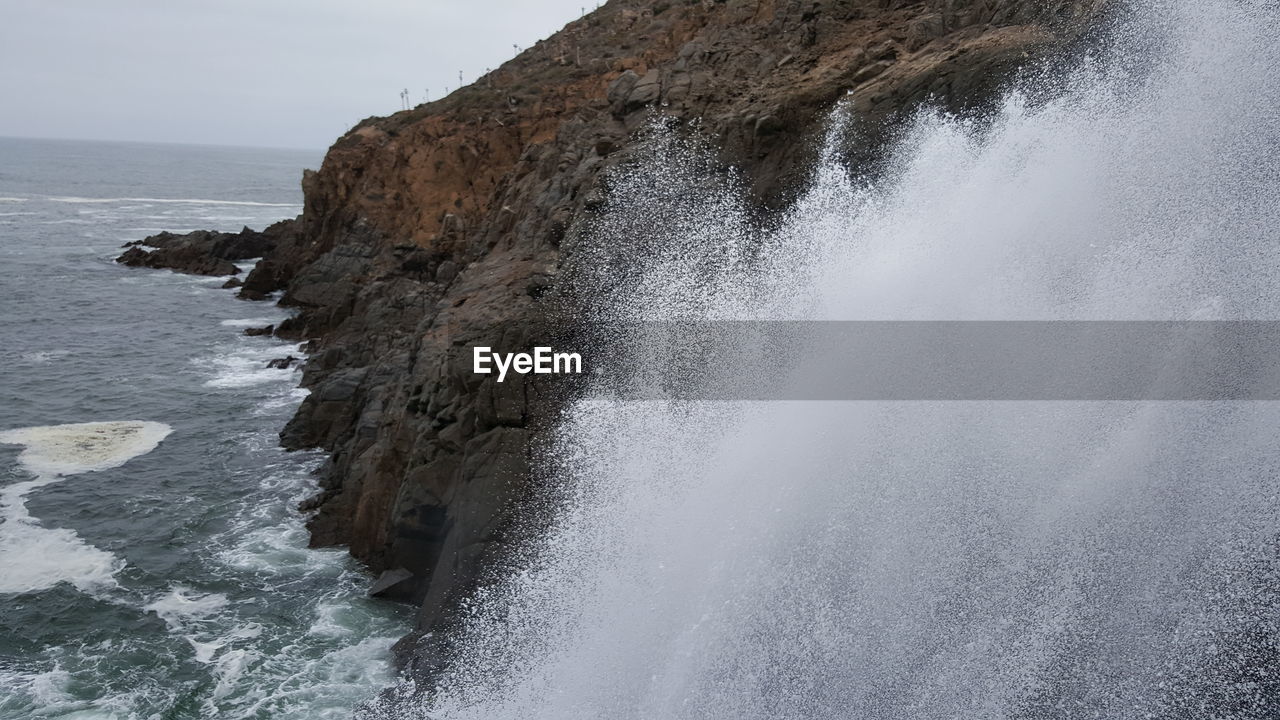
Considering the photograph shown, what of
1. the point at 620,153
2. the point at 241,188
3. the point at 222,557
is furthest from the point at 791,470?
the point at 241,188

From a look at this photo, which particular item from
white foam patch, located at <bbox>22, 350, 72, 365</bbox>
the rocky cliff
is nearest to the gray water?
the rocky cliff

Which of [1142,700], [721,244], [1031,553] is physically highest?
[721,244]

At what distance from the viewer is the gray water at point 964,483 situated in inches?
520

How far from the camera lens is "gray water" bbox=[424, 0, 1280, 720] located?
520 inches

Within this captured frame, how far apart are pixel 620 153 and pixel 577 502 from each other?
10379 millimetres

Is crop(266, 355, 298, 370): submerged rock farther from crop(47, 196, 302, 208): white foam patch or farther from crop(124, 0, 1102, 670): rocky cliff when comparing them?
crop(47, 196, 302, 208): white foam patch

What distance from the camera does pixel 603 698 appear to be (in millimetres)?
14945

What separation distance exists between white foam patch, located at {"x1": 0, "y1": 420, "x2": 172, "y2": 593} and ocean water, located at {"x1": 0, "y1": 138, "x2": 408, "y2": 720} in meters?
0.06

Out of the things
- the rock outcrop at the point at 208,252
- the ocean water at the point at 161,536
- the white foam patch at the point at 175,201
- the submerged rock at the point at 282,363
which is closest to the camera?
the ocean water at the point at 161,536

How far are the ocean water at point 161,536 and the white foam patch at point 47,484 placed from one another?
65 mm

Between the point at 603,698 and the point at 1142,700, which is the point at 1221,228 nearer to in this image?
the point at 1142,700

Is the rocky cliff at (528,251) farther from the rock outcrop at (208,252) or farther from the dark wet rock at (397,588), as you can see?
the rock outcrop at (208,252)

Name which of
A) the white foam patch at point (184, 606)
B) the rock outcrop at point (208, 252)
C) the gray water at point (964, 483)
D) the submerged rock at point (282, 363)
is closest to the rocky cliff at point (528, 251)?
the gray water at point (964, 483)

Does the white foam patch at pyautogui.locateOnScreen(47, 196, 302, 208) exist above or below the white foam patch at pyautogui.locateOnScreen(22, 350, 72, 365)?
above
